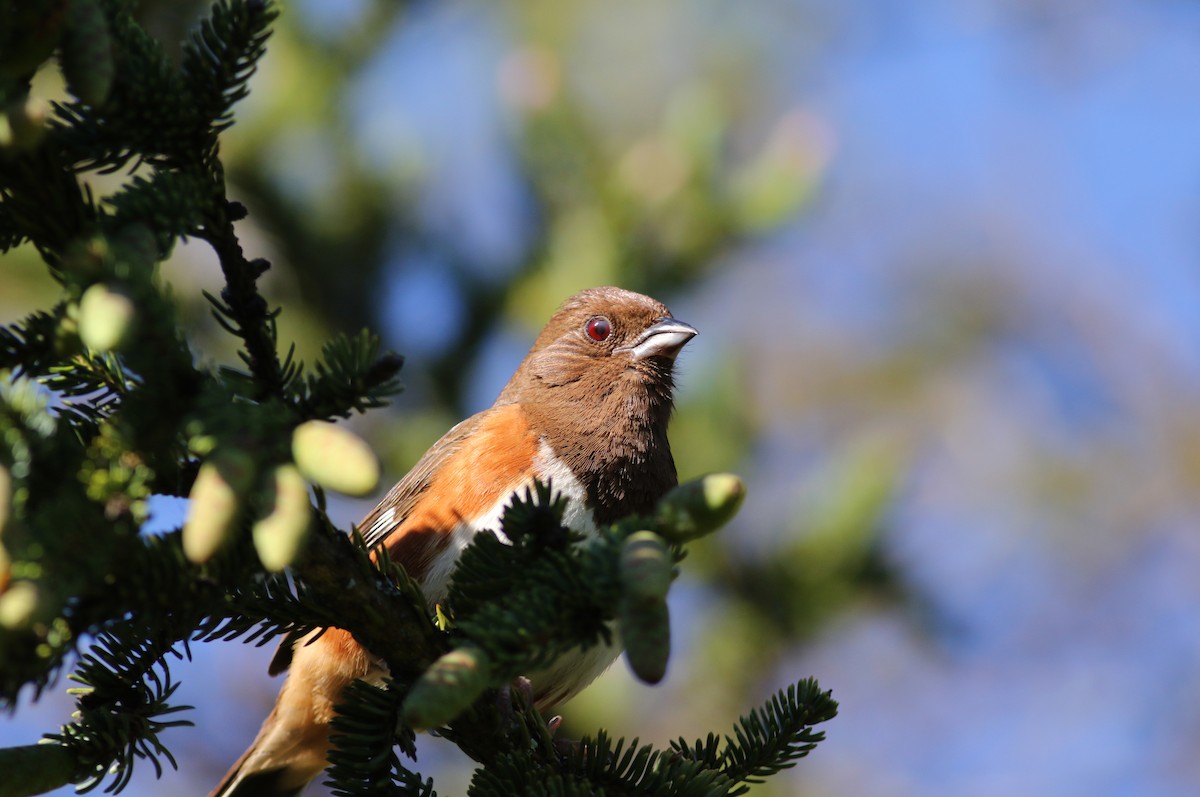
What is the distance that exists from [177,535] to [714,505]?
637 mm

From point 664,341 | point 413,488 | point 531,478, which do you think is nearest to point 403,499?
point 413,488

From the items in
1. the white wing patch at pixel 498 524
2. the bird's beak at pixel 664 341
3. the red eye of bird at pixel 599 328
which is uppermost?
the red eye of bird at pixel 599 328

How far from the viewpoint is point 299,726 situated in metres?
3.13

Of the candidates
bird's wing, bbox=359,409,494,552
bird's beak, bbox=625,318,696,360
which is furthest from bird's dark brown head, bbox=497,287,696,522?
bird's wing, bbox=359,409,494,552

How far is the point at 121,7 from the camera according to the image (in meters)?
1.43

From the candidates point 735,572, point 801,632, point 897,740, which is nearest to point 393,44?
point 735,572

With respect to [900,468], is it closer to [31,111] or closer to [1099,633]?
[31,111]

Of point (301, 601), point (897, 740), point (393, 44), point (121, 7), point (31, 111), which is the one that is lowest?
point (301, 601)

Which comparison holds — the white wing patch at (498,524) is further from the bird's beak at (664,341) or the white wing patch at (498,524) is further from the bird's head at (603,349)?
the bird's beak at (664,341)

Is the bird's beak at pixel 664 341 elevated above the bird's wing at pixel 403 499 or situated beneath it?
elevated above

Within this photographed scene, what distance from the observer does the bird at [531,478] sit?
9.32 ft

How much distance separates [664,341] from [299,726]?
157 cm

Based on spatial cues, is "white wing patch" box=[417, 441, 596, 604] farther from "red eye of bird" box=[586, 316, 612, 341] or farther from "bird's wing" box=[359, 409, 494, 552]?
"red eye of bird" box=[586, 316, 612, 341]

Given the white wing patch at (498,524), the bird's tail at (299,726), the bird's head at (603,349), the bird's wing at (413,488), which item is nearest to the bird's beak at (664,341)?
the bird's head at (603,349)
